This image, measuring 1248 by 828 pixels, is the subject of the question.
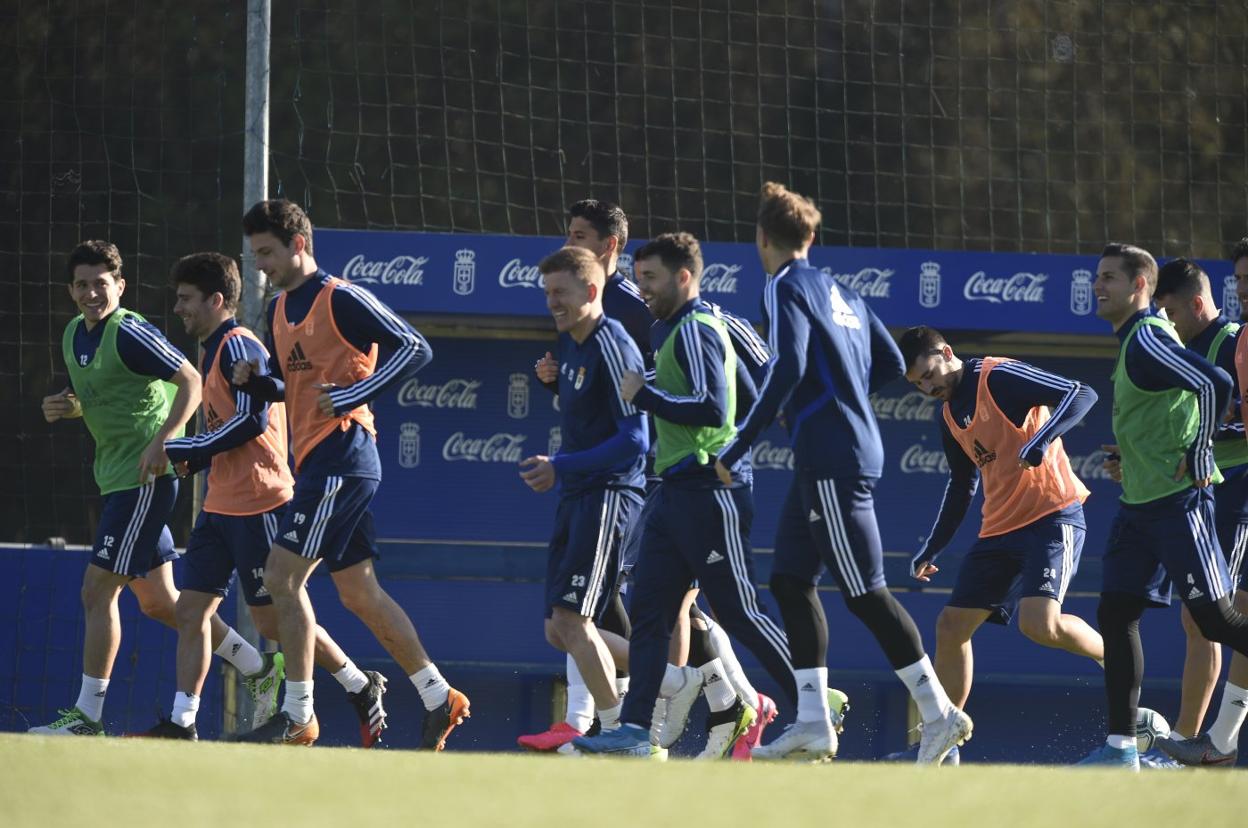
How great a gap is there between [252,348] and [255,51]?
2.64m

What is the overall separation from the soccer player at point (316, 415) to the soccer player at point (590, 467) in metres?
0.68

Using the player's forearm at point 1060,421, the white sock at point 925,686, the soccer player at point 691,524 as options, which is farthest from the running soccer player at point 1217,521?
the soccer player at point 691,524

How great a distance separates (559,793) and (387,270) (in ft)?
19.0

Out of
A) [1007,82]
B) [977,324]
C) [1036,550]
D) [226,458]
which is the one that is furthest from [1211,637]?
[1007,82]

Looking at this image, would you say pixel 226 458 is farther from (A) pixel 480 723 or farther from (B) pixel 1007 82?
(B) pixel 1007 82

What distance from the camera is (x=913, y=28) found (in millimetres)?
16703

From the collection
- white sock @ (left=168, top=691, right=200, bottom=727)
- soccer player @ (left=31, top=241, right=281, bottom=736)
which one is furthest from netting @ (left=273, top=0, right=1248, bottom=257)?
white sock @ (left=168, top=691, right=200, bottom=727)

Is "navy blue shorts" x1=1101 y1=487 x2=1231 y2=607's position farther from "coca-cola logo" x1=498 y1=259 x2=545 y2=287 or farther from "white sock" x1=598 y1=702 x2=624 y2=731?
"coca-cola logo" x1=498 y1=259 x2=545 y2=287

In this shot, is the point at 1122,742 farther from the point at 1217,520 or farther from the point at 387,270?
the point at 387,270

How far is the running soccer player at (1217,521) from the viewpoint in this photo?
23.4ft

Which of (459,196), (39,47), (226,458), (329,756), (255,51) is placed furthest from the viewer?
(459,196)

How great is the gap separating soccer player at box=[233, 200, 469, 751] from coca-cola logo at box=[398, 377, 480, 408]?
300cm

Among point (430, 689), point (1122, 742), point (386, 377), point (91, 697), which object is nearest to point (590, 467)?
point (386, 377)

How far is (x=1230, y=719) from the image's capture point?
723cm
